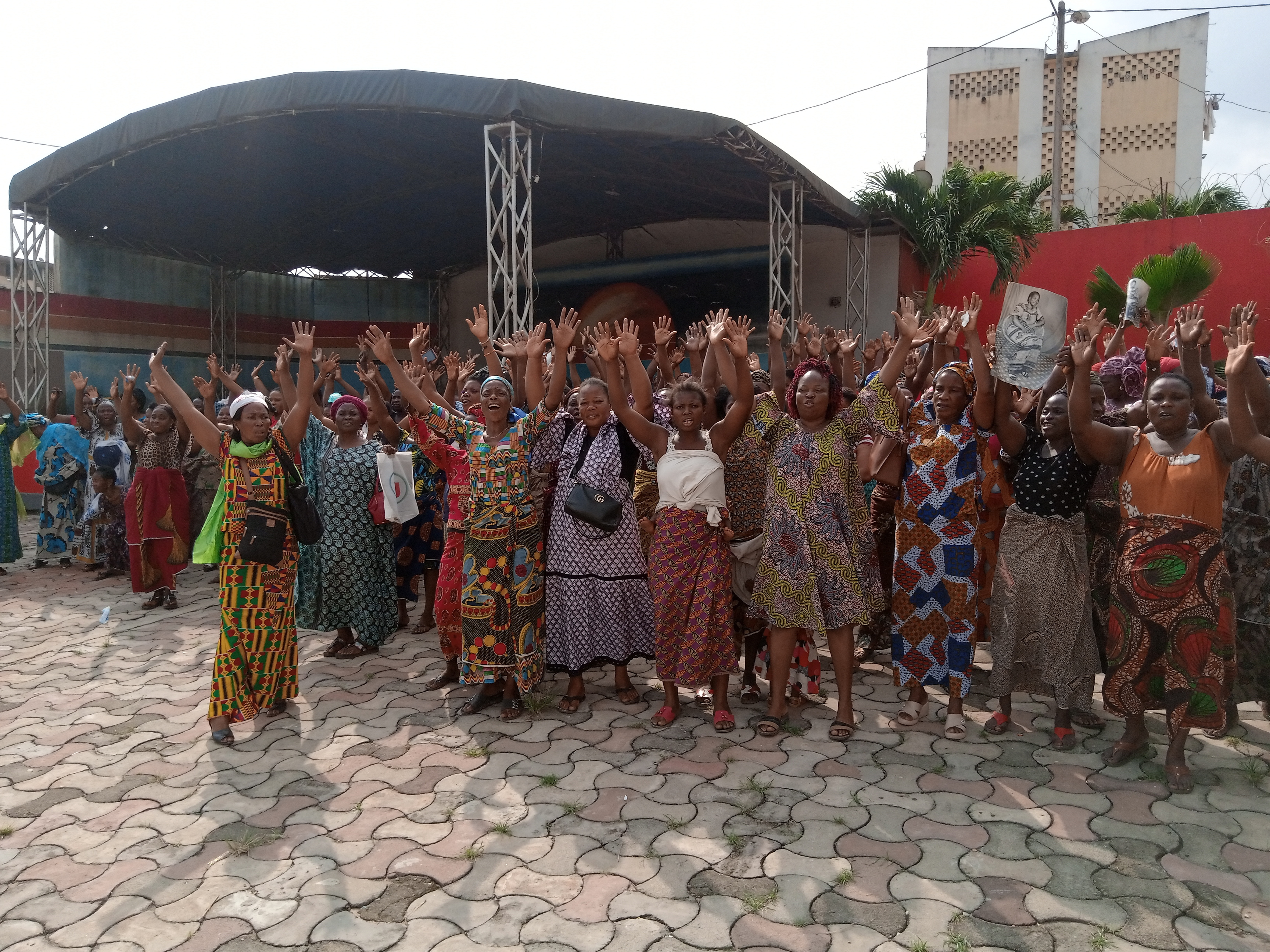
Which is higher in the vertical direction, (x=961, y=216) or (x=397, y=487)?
(x=961, y=216)

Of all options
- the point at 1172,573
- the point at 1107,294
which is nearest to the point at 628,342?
the point at 1172,573

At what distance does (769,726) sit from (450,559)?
6.27 feet

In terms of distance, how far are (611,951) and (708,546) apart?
1.95m

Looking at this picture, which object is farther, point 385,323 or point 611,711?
point 385,323

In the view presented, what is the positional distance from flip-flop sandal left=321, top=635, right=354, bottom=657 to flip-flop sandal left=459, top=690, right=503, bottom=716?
1372 mm

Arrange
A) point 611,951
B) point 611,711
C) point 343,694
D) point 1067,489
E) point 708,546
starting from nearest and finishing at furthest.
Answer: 1. point 611,951
2. point 1067,489
3. point 708,546
4. point 611,711
5. point 343,694

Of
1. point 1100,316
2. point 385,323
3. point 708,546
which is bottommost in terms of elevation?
point 708,546

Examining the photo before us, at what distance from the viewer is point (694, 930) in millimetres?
2564

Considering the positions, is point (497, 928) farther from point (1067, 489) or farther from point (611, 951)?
point (1067, 489)

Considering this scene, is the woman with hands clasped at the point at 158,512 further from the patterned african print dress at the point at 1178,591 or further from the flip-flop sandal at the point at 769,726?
the patterned african print dress at the point at 1178,591

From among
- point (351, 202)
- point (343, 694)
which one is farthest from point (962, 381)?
point (351, 202)

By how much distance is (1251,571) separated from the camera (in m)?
3.94

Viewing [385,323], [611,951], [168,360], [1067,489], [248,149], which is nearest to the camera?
[611,951]

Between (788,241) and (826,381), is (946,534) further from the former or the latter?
(788,241)
